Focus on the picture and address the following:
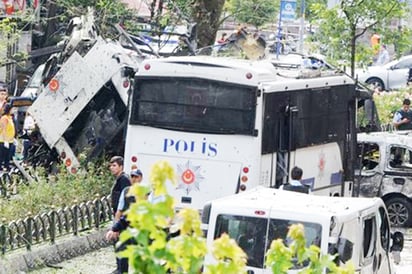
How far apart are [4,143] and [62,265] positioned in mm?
6007

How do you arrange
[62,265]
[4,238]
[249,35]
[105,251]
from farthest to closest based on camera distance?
[249,35]
[105,251]
[62,265]
[4,238]

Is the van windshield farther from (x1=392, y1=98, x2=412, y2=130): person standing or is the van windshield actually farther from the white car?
the white car

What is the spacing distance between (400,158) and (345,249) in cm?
1052

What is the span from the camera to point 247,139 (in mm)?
17281

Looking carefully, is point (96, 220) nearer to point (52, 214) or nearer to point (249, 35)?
point (52, 214)

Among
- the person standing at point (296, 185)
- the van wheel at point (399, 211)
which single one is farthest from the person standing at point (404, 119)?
the person standing at point (296, 185)

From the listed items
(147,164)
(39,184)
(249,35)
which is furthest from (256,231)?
(249,35)

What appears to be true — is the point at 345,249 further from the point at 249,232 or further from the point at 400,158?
the point at 400,158

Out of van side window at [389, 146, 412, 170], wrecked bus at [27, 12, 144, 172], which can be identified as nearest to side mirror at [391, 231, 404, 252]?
van side window at [389, 146, 412, 170]

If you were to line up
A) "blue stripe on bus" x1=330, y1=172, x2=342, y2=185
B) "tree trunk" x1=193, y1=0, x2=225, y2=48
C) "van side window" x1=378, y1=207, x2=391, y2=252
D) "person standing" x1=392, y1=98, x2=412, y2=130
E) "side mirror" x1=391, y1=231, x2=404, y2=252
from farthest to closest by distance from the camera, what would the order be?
"person standing" x1=392, y1=98, x2=412, y2=130, "tree trunk" x1=193, y1=0, x2=225, y2=48, "blue stripe on bus" x1=330, y1=172, x2=342, y2=185, "side mirror" x1=391, y1=231, x2=404, y2=252, "van side window" x1=378, y1=207, x2=391, y2=252

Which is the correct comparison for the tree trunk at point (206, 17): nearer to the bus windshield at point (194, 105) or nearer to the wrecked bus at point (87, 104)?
the wrecked bus at point (87, 104)

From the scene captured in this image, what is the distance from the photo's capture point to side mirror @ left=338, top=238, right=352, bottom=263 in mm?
11469

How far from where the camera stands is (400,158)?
21844mm

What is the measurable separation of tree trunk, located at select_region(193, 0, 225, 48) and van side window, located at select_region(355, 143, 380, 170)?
645 centimetres
